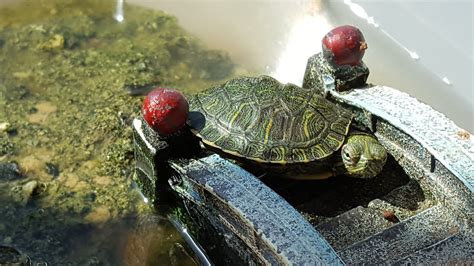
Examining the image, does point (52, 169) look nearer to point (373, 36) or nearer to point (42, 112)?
point (42, 112)

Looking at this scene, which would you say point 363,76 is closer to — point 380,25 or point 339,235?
point 339,235

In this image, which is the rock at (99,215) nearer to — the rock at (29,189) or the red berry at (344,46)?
the rock at (29,189)

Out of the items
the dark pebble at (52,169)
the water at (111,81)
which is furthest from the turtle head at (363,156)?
the dark pebble at (52,169)

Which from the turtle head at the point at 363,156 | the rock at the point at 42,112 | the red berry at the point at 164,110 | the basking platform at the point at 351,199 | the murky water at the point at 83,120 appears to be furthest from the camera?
the rock at the point at 42,112

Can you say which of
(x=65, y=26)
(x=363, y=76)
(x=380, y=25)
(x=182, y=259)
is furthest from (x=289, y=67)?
(x=182, y=259)

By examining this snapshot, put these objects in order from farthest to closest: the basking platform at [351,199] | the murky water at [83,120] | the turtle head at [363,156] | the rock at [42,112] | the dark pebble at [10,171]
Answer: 1. the rock at [42,112]
2. the dark pebble at [10,171]
3. the murky water at [83,120]
4. the turtle head at [363,156]
5. the basking platform at [351,199]

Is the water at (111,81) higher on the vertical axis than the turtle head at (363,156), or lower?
lower

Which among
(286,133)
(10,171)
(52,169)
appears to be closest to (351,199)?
(286,133)

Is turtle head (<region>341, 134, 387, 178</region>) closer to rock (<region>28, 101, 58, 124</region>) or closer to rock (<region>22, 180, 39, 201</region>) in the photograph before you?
rock (<region>22, 180, 39, 201</region>)
